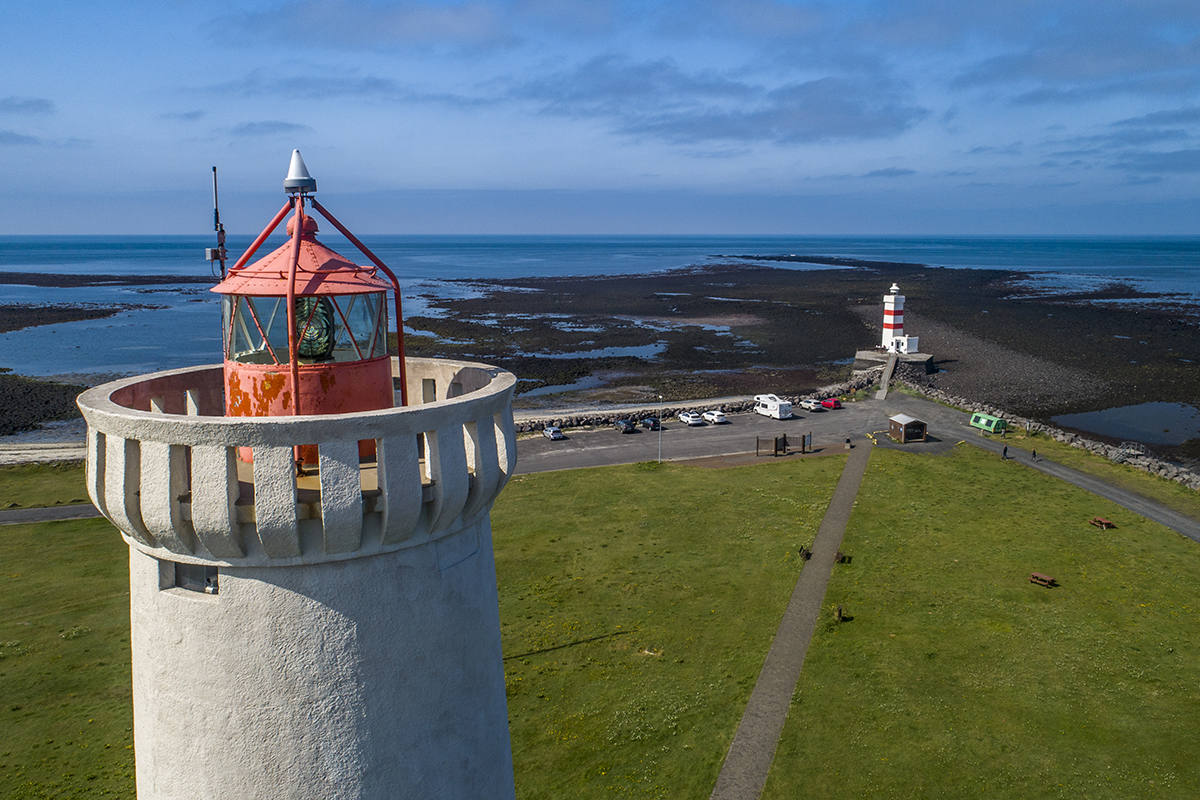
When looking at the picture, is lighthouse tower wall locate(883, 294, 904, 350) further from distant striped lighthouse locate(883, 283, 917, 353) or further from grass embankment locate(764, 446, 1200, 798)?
grass embankment locate(764, 446, 1200, 798)

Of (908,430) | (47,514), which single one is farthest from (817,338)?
(47,514)

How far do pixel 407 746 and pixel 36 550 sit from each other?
2808 cm

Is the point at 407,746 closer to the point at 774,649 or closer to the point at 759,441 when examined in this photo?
the point at 774,649

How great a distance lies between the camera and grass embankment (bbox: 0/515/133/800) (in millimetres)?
15914

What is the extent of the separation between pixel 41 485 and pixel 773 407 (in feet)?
124

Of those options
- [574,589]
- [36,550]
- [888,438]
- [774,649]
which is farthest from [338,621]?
[888,438]

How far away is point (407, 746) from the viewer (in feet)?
18.4

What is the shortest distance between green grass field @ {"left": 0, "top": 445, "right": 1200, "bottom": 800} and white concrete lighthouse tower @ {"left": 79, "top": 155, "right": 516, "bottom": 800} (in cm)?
1141

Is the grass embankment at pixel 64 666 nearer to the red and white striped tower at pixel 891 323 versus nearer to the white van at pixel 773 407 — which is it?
the white van at pixel 773 407

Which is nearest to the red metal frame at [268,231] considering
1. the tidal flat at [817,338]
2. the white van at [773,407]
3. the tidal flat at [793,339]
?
the white van at [773,407]

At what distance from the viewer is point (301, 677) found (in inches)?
207

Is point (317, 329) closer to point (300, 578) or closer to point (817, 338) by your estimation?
point (300, 578)

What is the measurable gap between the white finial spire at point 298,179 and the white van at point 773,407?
41185mm

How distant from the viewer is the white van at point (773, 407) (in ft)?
149
